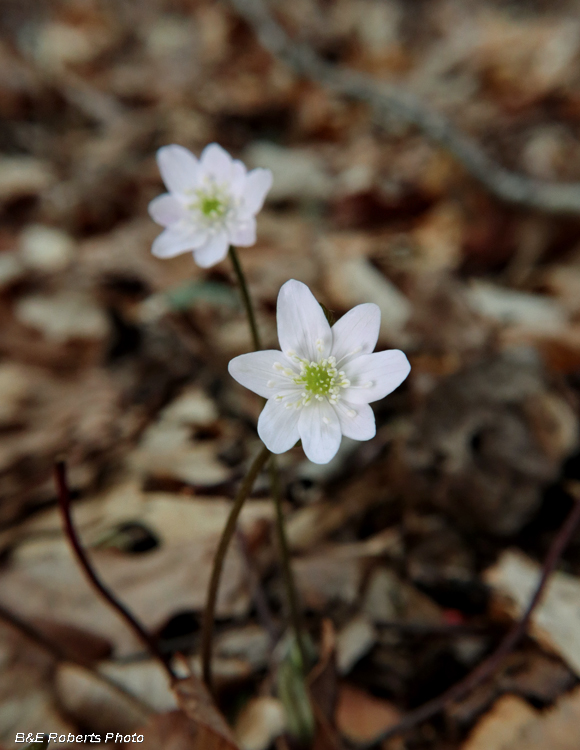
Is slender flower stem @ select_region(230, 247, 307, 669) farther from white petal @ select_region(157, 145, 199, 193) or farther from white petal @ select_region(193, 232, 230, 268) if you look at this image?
white petal @ select_region(157, 145, 199, 193)

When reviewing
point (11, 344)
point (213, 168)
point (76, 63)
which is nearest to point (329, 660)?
point (213, 168)

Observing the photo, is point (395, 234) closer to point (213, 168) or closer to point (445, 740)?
point (213, 168)

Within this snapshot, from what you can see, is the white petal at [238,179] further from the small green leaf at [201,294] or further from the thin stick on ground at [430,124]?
the thin stick on ground at [430,124]

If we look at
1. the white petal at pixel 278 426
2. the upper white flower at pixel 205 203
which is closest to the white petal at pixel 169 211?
the upper white flower at pixel 205 203

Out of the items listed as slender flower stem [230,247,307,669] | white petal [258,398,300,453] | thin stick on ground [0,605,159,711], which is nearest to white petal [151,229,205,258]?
slender flower stem [230,247,307,669]

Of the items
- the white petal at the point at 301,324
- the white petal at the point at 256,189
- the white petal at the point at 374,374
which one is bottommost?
the white petal at the point at 374,374

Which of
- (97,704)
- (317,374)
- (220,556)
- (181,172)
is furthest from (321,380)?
(97,704)
